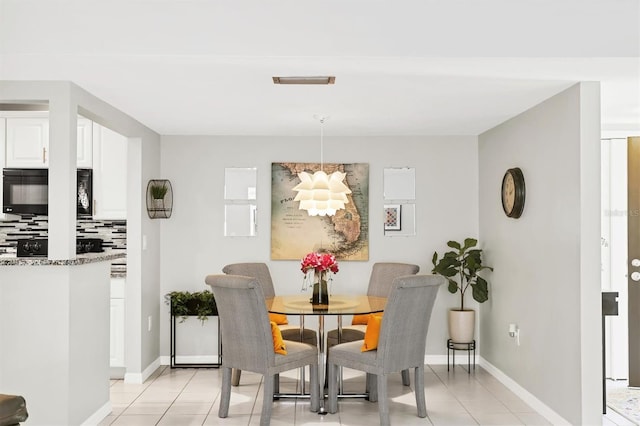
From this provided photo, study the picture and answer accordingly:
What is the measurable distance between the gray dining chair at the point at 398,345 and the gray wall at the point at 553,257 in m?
0.85

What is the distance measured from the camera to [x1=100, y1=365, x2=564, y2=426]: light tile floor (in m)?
4.48

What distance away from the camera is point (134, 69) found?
366 cm

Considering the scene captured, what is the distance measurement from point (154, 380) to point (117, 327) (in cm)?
56

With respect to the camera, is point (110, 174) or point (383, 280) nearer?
point (110, 174)

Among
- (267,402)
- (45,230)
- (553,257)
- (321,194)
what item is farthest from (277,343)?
(45,230)

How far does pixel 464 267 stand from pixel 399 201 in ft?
3.07

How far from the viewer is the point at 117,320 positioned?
562 cm

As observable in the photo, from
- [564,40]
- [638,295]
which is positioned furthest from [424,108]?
[638,295]

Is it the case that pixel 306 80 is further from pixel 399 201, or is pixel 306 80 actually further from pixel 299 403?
pixel 399 201

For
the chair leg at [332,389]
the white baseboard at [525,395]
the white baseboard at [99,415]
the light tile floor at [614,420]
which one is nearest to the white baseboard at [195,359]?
the white baseboard at [99,415]

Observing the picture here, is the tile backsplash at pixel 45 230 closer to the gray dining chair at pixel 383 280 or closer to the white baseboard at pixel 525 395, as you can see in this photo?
the gray dining chair at pixel 383 280

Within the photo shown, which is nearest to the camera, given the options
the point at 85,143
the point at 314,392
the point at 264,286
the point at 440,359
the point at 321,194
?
the point at 314,392

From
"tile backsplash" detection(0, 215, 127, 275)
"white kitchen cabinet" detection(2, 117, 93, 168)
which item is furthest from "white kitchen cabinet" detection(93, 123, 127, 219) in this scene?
"white kitchen cabinet" detection(2, 117, 93, 168)

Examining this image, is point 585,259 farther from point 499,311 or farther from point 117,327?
point 117,327
